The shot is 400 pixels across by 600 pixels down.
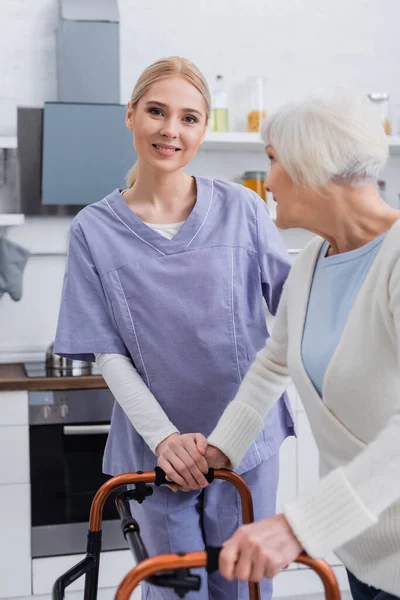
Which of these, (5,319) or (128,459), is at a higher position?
(128,459)

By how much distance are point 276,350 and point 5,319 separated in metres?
2.11

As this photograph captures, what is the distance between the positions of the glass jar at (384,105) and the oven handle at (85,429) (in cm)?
171

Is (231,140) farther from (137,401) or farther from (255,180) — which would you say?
(137,401)

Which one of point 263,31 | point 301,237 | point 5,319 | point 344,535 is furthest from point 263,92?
point 344,535

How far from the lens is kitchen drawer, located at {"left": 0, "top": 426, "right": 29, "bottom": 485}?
108 inches

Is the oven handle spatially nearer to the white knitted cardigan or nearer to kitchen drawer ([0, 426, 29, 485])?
kitchen drawer ([0, 426, 29, 485])

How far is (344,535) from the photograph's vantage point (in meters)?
Result: 0.96

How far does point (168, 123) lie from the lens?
1585 mm

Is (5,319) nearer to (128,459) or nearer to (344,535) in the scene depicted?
(128,459)

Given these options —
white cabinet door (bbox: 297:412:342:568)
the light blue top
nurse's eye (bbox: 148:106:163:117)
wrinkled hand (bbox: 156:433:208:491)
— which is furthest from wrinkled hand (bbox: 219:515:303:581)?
white cabinet door (bbox: 297:412:342:568)

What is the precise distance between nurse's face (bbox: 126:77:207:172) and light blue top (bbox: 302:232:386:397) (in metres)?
0.49

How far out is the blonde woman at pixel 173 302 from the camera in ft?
5.30

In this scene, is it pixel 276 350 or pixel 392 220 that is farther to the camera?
pixel 276 350

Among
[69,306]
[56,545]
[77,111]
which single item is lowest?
[56,545]
